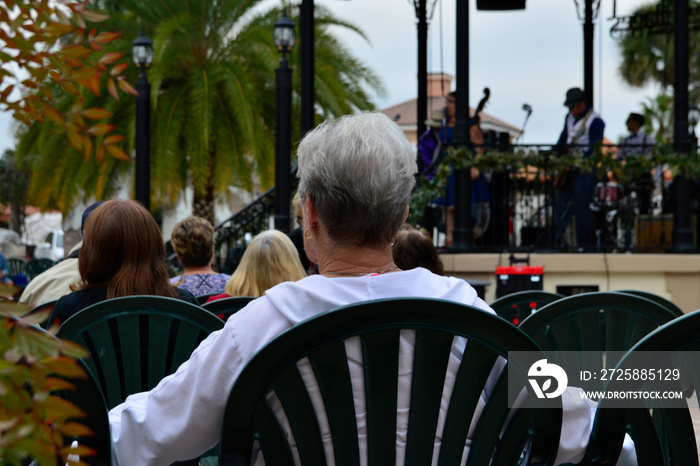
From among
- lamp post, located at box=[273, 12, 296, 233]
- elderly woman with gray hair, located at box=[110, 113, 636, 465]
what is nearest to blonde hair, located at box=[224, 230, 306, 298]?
elderly woman with gray hair, located at box=[110, 113, 636, 465]

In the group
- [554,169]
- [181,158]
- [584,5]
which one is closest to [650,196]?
[554,169]

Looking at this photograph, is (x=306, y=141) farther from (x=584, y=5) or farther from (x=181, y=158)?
(x=181, y=158)

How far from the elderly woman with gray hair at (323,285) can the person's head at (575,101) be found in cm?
821

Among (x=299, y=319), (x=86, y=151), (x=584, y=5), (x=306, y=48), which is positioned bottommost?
(x=299, y=319)

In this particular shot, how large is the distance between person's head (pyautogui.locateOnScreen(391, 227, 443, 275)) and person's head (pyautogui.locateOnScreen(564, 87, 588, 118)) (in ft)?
20.4

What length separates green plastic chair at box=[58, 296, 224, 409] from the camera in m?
2.62

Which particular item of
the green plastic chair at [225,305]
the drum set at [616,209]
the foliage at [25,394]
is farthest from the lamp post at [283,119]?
the foliage at [25,394]

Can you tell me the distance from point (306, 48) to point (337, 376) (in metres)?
8.35

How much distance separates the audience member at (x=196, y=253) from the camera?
15.4ft

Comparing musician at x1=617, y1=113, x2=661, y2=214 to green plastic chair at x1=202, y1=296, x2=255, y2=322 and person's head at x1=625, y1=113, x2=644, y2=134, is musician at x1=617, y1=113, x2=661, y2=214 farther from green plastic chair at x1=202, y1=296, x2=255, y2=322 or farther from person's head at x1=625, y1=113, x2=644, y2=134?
green plastic chair at x1=202, y1=296, x2=255, y2=322

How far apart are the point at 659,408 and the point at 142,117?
9.46 metres

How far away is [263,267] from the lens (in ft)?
14.1

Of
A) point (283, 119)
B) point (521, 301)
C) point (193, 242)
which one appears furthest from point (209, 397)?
point (283, 119)

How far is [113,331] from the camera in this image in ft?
8.82
